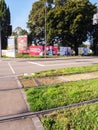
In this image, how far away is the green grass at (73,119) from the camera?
5.26 m

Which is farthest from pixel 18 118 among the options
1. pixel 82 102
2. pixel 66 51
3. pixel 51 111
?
pixel 66 51

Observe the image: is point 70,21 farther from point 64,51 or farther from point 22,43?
point 22,43

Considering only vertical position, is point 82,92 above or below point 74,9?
below

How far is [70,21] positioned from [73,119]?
41.7 metres

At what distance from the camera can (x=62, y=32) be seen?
150 ft

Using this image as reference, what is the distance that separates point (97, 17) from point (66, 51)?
30.5 metres

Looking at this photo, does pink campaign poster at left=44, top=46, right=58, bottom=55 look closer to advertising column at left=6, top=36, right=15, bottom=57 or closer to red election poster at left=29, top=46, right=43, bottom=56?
red election poster at left=29, top=46, right=43, bottom=56

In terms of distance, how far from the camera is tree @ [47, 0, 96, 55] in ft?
149

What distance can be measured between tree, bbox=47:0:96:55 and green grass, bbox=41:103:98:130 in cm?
3957

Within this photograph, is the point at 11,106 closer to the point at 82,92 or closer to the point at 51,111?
the point at 51,111

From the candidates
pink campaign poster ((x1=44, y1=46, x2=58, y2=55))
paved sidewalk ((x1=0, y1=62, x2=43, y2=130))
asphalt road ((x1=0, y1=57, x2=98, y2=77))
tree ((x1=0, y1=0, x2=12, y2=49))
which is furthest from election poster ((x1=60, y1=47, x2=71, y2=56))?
paved sidewalk ((x1=0, y1=62, x2=43, y2=130))

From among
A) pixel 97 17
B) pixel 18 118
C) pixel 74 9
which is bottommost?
pixel 18 118

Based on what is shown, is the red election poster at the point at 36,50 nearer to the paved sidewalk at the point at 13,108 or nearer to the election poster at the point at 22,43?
the election poster at the point at 22,43

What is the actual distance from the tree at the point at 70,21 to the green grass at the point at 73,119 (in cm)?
3957
